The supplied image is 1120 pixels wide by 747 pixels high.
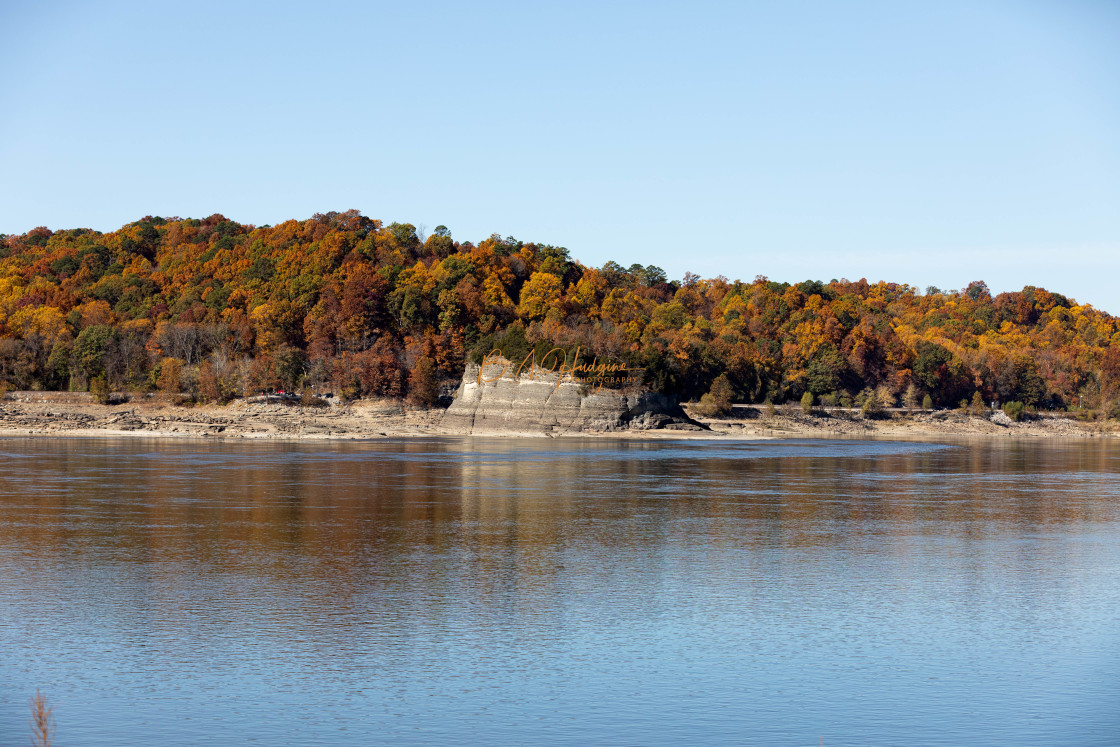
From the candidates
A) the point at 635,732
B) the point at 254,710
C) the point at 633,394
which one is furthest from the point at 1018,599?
the point at 633,394

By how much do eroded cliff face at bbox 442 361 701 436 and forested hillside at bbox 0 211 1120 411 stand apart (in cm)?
331

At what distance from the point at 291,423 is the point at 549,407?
26.4 metres

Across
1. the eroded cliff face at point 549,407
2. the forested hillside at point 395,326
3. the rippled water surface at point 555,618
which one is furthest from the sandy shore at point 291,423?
the rippled water surface at point 555,618

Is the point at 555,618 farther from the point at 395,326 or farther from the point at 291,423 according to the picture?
the point at 395,326

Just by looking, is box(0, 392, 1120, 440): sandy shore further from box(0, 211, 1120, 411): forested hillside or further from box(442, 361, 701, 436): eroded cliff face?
box(0, 211, 1120, 411): forested hillside

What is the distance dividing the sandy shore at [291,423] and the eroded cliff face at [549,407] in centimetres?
104

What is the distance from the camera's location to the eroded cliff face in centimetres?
9962

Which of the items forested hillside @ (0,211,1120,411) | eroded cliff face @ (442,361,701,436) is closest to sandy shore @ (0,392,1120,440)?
eroded cliff face @ (442,361,701,436)

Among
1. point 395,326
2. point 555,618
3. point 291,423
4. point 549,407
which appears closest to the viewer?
point 555,618

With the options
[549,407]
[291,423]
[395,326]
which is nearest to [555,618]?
[549,407]

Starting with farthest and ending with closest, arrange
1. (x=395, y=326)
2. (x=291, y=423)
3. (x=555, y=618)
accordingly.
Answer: (x=395, y=326) → (x=291, y=423) → (x=555, y=618)

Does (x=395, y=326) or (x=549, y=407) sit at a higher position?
(x=395, y=326)

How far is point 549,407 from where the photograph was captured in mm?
99938

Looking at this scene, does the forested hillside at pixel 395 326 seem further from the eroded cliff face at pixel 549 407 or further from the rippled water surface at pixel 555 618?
the rippled water surface at pixel 555 618
